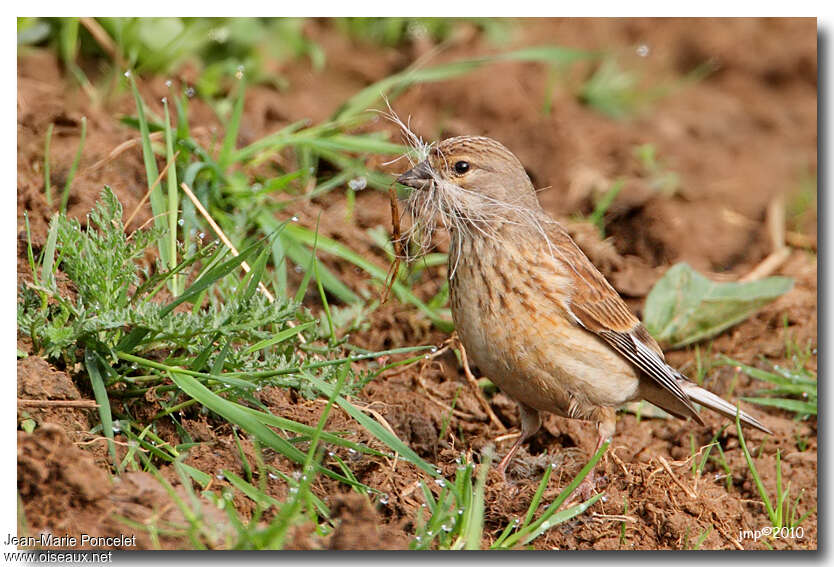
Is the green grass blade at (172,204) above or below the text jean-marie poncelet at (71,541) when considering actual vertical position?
above

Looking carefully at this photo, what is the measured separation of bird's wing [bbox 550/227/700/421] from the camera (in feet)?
16.4

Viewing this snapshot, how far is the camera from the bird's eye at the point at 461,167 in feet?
16.4

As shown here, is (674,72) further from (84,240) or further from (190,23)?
(84,240)

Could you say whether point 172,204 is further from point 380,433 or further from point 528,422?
point 528,422

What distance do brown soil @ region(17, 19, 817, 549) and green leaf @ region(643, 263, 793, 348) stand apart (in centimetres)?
16

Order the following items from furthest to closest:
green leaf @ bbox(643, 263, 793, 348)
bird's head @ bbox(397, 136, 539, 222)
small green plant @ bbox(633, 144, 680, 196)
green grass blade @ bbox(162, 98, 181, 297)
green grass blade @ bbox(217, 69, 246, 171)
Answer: small green plant @ bbox(633, 144, 680, 196)
green leaf @ bbox(643, 263, 793, 348)
green grass blade @ bbox(217, 69, 246, 171)
bird's head @ bbox(397, 136, 539, 222)
green grass blade @ bbox(162, 98, 181, 297)

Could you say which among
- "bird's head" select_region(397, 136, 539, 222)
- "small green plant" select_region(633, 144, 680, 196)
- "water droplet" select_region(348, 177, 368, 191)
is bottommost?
"small green plant" select_region(633, 144, 680, 196)

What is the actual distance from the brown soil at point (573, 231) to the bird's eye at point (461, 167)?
45.4 inches

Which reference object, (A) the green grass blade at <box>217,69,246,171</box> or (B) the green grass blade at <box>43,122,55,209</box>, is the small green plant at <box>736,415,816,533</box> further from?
(B) the green grass blade at <box>43,122,55,209</box>

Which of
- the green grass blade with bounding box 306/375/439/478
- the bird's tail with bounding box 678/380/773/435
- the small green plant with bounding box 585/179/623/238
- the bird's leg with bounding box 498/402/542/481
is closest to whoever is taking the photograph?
the green grass blade with bounding box 306/375/439/478


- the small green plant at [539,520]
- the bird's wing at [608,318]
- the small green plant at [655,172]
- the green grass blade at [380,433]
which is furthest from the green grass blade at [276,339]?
the small green plant at [655,172]

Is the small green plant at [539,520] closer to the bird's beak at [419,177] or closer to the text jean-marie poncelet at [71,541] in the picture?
the text jean-marie poncelet at [71,541]

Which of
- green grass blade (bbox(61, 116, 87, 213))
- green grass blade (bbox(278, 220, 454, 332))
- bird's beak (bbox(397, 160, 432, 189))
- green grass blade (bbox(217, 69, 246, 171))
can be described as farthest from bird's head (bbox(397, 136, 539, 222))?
green grass blade (bbox(61, 116, 87, 213))

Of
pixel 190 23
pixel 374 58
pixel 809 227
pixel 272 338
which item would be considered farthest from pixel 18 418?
pixel 809 227
